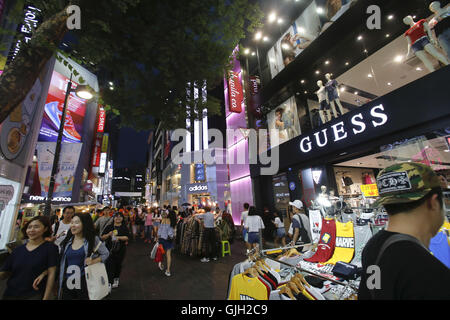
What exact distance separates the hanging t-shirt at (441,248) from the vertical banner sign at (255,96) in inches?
435

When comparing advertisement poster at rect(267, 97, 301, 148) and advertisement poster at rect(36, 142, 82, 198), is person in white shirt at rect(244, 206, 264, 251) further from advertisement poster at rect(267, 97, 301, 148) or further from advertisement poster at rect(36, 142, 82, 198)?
advertisement poster at rect(36, 142, 82, 198)

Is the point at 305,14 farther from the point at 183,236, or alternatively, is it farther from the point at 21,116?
the point at 21,116

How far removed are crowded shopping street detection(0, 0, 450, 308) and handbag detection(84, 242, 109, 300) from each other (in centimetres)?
2

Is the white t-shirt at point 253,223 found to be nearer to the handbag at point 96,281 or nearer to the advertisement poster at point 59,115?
the handbag at point 96,281

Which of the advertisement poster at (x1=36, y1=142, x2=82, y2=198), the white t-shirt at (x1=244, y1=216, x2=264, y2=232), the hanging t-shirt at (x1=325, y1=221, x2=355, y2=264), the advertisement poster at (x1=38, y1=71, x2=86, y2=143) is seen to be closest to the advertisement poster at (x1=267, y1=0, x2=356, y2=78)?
the white t-shirt at (x1=244, y1=216, x2=264, y2=232)

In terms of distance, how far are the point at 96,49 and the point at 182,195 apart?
25.6 metres

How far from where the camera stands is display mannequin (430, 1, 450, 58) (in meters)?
5.13

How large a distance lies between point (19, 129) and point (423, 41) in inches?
570

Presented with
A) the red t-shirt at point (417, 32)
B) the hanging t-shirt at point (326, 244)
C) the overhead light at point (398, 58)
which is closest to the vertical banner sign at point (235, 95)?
the overhead light at point (398, 58)

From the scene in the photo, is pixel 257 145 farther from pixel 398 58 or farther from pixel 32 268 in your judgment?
pixel 32 268

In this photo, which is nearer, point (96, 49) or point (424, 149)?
point (96, 49)

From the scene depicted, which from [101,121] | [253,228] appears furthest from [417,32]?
[101,121]

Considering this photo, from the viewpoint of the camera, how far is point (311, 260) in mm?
3656

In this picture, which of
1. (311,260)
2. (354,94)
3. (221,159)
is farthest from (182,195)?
(311,260)
